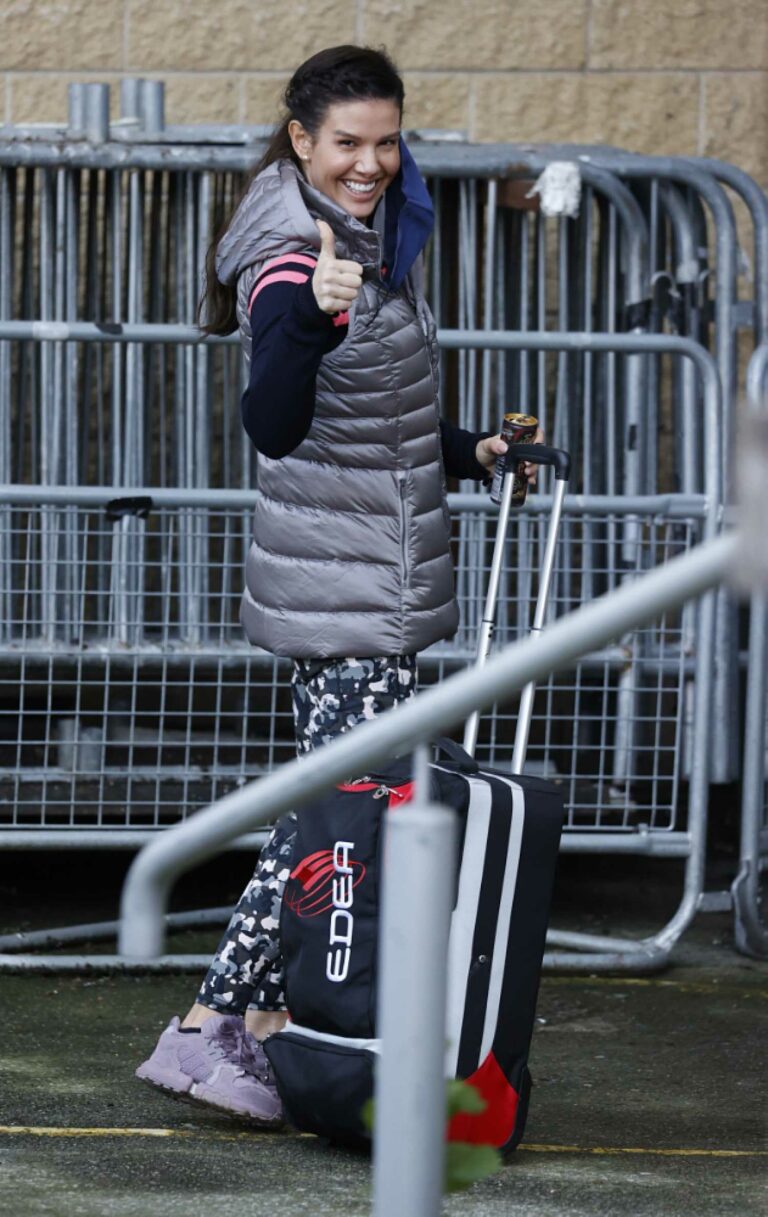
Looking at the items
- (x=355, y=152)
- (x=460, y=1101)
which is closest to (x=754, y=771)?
(x=355, y=152)

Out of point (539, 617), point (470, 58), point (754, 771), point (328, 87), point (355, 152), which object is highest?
point (470, 58)

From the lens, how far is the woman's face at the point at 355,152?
126 inches

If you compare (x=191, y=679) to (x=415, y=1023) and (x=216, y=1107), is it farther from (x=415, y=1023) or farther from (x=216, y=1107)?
(x=415, y=1023)

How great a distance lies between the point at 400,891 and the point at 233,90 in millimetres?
4570

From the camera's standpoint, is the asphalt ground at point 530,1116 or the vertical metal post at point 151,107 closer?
the asphalt ground at point 530,1116

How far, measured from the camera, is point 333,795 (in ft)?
10.5

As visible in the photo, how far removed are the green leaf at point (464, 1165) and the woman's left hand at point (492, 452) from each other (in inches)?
72.3

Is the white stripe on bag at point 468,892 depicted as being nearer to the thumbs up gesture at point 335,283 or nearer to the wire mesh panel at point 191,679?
the thumbs up gesture at point 335,283

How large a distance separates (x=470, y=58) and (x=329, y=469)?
10.0 ft

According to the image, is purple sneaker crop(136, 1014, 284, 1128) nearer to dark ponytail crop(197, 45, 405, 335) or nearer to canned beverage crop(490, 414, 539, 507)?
canned beverage crop(490, 414, 539, 507)

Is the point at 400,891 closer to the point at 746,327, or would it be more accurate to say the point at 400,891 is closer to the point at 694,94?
the point at 746,327

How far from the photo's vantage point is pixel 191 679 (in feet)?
14.8

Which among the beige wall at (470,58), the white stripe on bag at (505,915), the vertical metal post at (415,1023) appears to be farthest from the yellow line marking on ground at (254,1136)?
the beige wall at (470,58)

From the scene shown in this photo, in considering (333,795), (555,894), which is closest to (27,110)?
(555,894)
